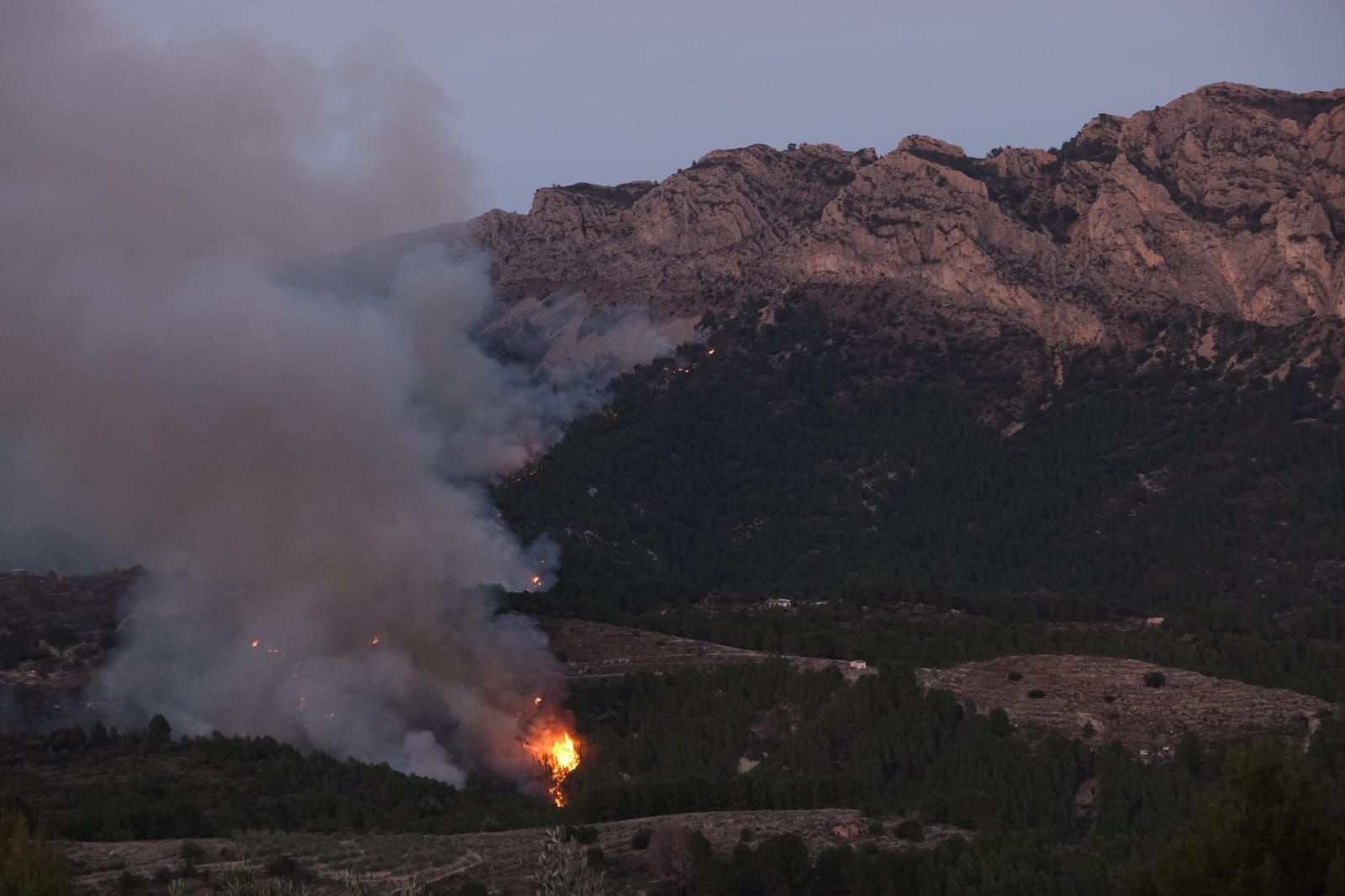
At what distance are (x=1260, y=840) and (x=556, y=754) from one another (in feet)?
180

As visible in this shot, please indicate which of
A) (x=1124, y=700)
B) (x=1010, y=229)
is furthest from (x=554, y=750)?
(x=1010, y=229)

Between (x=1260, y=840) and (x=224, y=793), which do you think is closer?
(x=1260, y=840)

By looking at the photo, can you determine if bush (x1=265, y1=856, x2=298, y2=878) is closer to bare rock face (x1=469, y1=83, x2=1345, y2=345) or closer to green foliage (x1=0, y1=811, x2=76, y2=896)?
green foliage (x1=0, y1=811, x2=76, y2=896)

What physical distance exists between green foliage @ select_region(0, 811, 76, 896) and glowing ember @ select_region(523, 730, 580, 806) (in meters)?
40.3

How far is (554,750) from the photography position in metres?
95.4

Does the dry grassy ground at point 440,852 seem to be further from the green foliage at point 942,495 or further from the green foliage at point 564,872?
the green foliage at point 942,495

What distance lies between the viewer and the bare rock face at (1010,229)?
522 feet

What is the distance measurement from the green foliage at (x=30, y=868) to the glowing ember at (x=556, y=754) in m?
40.3

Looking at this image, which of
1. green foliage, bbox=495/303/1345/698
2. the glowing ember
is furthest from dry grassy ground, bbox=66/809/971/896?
green foliage, bbox=495/303/1345/698

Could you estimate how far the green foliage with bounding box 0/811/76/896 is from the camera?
46.7 m

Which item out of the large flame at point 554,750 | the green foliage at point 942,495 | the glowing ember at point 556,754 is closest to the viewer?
the glowing ember at point 556,754

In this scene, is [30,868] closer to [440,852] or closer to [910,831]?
[440,852]

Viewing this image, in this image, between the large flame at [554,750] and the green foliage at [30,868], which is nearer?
the green foliage at [30,868]

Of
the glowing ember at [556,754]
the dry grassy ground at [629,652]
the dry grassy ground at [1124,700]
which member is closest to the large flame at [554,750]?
the glowing ember at [556,754]
